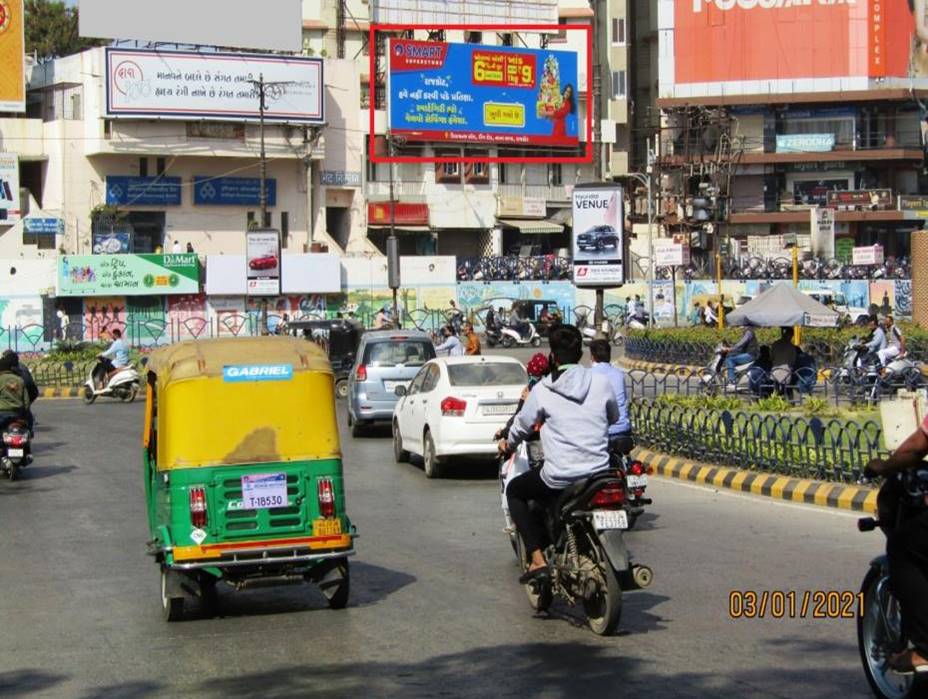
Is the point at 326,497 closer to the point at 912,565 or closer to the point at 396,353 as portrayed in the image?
the point at 912,565

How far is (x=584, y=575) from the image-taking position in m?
9.13

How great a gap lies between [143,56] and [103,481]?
44.1 m

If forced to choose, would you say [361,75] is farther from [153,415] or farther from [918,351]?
[153,415]

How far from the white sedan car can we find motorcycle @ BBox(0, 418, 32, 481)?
17.0 ft

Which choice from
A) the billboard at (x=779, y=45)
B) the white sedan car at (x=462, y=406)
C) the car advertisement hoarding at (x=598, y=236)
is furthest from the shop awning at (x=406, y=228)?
the white sedan car at (x=462, y=406)

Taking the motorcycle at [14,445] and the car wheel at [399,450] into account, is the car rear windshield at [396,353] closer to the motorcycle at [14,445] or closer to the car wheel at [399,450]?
the car wheel at [399,450]

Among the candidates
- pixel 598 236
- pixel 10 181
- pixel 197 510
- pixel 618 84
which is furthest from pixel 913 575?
pixel 618 84

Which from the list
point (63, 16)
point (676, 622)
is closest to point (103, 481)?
point (676, 622)

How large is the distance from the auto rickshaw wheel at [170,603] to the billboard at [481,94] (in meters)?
55.5

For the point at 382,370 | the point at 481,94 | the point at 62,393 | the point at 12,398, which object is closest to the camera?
the point at 12,398

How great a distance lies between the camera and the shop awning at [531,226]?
7075 centimetres

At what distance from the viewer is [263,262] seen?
43.8 metres
